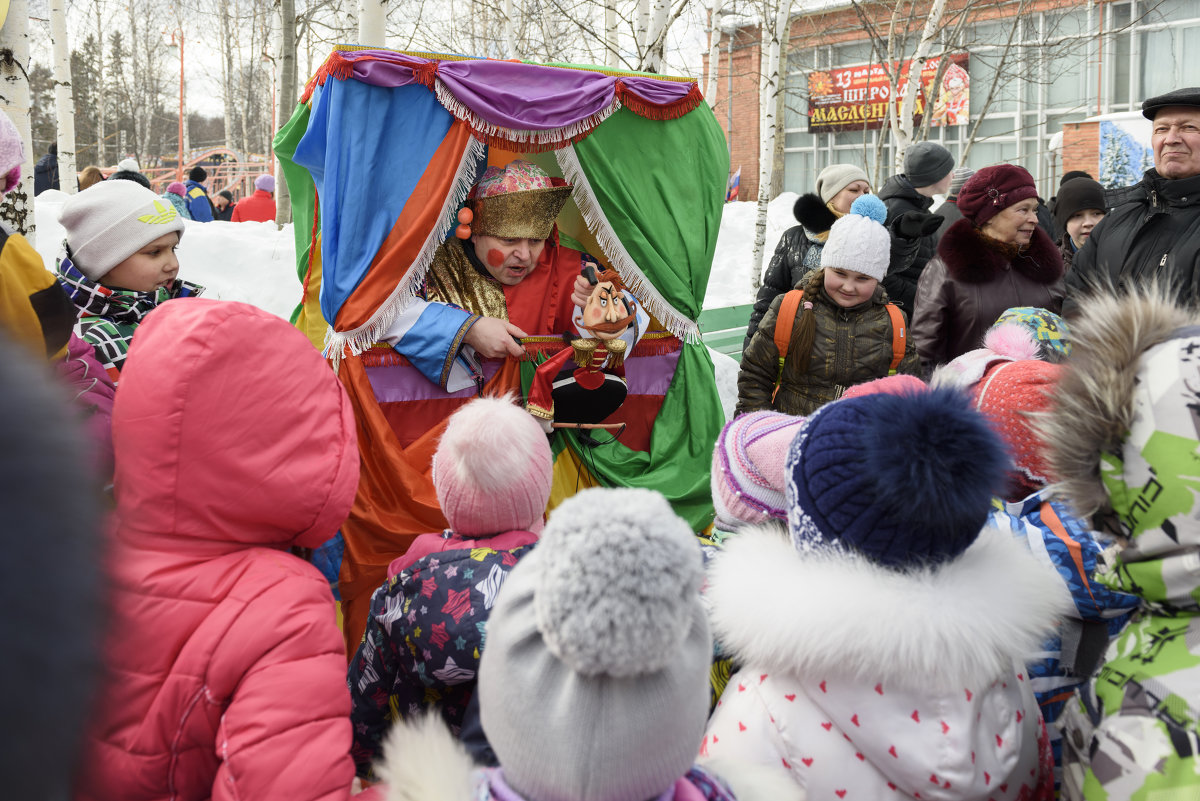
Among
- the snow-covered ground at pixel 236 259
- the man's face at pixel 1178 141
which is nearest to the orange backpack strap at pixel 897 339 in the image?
the man's face at pixel 1178 141

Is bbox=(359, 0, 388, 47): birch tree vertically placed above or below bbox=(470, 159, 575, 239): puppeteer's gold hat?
above

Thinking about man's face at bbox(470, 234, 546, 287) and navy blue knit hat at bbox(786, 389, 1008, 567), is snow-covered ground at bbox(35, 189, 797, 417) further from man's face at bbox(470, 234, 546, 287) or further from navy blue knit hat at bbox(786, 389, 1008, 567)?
navy blue knit hat at bbox(786, 389, 1008, 567)

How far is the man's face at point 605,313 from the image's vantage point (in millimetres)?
3371

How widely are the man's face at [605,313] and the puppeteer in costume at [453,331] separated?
0.13m

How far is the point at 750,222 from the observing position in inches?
667

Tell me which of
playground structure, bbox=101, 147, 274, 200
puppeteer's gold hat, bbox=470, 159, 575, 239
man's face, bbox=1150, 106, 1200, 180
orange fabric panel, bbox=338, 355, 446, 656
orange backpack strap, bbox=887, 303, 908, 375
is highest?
playground structure, bbox=101, 147, 274, 200

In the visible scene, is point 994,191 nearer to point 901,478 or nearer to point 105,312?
point 901,478

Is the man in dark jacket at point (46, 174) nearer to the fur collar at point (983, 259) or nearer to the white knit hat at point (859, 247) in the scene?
the white knit hat at point (859, 247)

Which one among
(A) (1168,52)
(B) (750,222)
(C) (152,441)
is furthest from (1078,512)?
(A) (1168,52)

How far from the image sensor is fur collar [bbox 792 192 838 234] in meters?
4.68

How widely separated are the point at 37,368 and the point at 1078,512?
4.50 feet

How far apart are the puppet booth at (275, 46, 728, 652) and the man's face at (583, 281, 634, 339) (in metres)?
0.26

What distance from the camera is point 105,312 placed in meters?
2.75

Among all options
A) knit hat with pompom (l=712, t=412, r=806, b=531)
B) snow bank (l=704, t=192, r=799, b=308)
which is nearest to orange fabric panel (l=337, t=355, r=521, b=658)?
knit hat with pompom (l=712, t=412, r=806, b=531)
